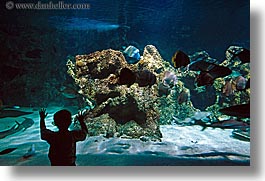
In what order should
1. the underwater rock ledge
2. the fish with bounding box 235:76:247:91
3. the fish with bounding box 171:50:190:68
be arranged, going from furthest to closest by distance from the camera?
the underwater rock ledge → the fish with bounding box 235:76:247:91 → the fish with bounding box 171:50:190:68

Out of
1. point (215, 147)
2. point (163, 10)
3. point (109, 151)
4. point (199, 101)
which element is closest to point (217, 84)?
point (199, 101)

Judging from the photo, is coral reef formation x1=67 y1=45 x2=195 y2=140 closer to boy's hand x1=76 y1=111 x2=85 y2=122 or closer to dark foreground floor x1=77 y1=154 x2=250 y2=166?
boy's hand x1=76 y1=111 x2=85 y2=122

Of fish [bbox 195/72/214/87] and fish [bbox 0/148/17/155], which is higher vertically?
fish [bbox 195/72/214/87]

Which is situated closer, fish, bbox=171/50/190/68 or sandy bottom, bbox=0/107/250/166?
fish, bbox=171/50/190/68

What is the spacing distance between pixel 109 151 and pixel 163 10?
1.49 m

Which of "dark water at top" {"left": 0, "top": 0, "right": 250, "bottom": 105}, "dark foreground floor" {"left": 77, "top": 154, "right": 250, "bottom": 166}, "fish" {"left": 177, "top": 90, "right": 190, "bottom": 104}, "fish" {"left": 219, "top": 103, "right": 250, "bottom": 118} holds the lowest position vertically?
"dark foreground floor" {"left": 77, "top": 154, "right": 250, "bottom": 166}

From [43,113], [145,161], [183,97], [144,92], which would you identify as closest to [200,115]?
[183,97]

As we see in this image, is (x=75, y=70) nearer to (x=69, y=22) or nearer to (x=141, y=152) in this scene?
(x=69, y=22)

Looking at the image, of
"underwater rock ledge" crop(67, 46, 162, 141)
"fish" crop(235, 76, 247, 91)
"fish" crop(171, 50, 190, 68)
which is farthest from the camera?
"underwater rock ledge" crop(67, 46, 162, 141)

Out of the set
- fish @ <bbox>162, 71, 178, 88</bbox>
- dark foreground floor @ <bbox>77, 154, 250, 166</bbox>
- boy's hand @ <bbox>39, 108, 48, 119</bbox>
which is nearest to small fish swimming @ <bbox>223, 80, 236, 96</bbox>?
fish @ <bbox>162, 71, 178, 88</bbox>

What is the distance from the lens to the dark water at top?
3.98 meters

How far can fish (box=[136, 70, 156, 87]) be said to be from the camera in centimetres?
398

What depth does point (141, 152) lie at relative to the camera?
4039 millimetres

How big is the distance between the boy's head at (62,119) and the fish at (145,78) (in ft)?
2.52
